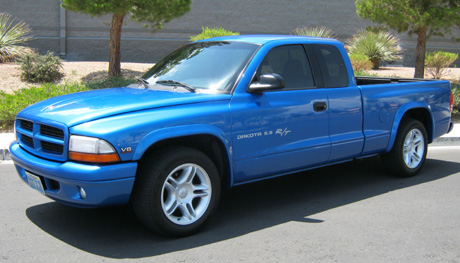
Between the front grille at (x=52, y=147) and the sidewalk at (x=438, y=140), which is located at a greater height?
the front grille at (x=52, y=147)

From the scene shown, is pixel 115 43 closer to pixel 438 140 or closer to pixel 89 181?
pixel 438 140

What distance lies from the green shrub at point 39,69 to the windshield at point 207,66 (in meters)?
9.74

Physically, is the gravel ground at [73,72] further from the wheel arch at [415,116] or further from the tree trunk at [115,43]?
the wheel arch at [415,116]

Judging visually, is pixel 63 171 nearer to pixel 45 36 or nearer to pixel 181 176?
pixel 181 176

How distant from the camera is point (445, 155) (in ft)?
29.2

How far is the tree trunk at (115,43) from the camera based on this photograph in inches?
552

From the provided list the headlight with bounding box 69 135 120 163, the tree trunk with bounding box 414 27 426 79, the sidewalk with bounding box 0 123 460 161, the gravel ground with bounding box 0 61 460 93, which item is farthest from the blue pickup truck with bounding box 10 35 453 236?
the gravel ground with bounding box 0 61 460 93

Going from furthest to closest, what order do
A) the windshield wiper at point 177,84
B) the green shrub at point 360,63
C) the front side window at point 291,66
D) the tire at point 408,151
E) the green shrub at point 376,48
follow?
the green shrub at point 376,48, the green shrub at point 360,63, the tire at point 408,151, the front side window at point 291,66, the windshield wiper at point 177,84

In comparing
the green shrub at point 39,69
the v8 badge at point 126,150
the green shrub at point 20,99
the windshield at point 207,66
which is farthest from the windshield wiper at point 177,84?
the green shrub at point 39,69

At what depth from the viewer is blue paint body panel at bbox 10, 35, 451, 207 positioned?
4273 mm

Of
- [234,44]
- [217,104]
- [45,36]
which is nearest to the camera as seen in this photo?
[217,104]

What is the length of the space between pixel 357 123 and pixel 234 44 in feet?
5.68

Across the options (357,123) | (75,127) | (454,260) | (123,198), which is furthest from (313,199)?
(75,127)

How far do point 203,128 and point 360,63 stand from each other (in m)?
13.9
